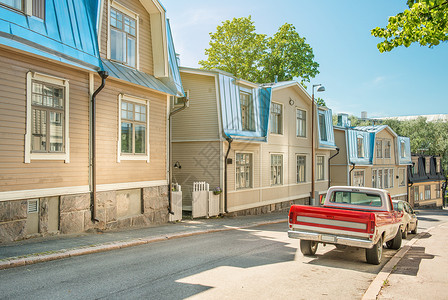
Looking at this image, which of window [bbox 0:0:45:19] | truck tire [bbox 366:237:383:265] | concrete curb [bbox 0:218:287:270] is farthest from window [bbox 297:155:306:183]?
window [bbox 0:0:45:19]

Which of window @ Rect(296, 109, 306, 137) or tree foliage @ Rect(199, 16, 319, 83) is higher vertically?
tree foliage @ Rect(199, 16, 319, 83)

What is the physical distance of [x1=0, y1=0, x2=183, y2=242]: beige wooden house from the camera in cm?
918

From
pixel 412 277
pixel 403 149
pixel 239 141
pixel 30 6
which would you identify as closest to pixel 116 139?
pixel 30 6

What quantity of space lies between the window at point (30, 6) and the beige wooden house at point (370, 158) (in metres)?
26.5

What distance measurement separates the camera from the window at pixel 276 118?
902 inches

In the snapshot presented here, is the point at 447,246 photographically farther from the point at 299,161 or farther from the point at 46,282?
the point at 299,161

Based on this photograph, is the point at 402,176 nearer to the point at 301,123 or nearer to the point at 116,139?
the point at 301,123

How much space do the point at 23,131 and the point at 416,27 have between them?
9439 mm

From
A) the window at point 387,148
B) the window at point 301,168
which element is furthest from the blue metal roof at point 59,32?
the window at point 387,148

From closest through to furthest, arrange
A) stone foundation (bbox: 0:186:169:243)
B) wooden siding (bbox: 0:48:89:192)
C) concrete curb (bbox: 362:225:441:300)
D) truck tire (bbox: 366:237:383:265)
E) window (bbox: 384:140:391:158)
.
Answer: concrete curb (bbox: 362:225:441:300), truck tire (bbox: 366:237:383:265), wooden siding (bbox: 0:48:89:192), stone foundation (bbox: 0:186:169:243), window (bbox: 384:140:391:158)

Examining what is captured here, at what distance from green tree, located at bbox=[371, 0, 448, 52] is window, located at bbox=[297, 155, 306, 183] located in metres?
17.7

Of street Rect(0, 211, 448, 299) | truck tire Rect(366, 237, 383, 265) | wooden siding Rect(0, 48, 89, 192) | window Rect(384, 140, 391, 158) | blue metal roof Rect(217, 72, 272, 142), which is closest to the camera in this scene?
street Rect(0, 211, 448, 299)

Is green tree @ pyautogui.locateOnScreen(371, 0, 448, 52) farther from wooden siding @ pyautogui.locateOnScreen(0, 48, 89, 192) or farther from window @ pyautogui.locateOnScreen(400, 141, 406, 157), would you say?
window @ pyautogui.locateOnScreen(400, 141, 406, 157)

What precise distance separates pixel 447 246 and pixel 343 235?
20.4ft
